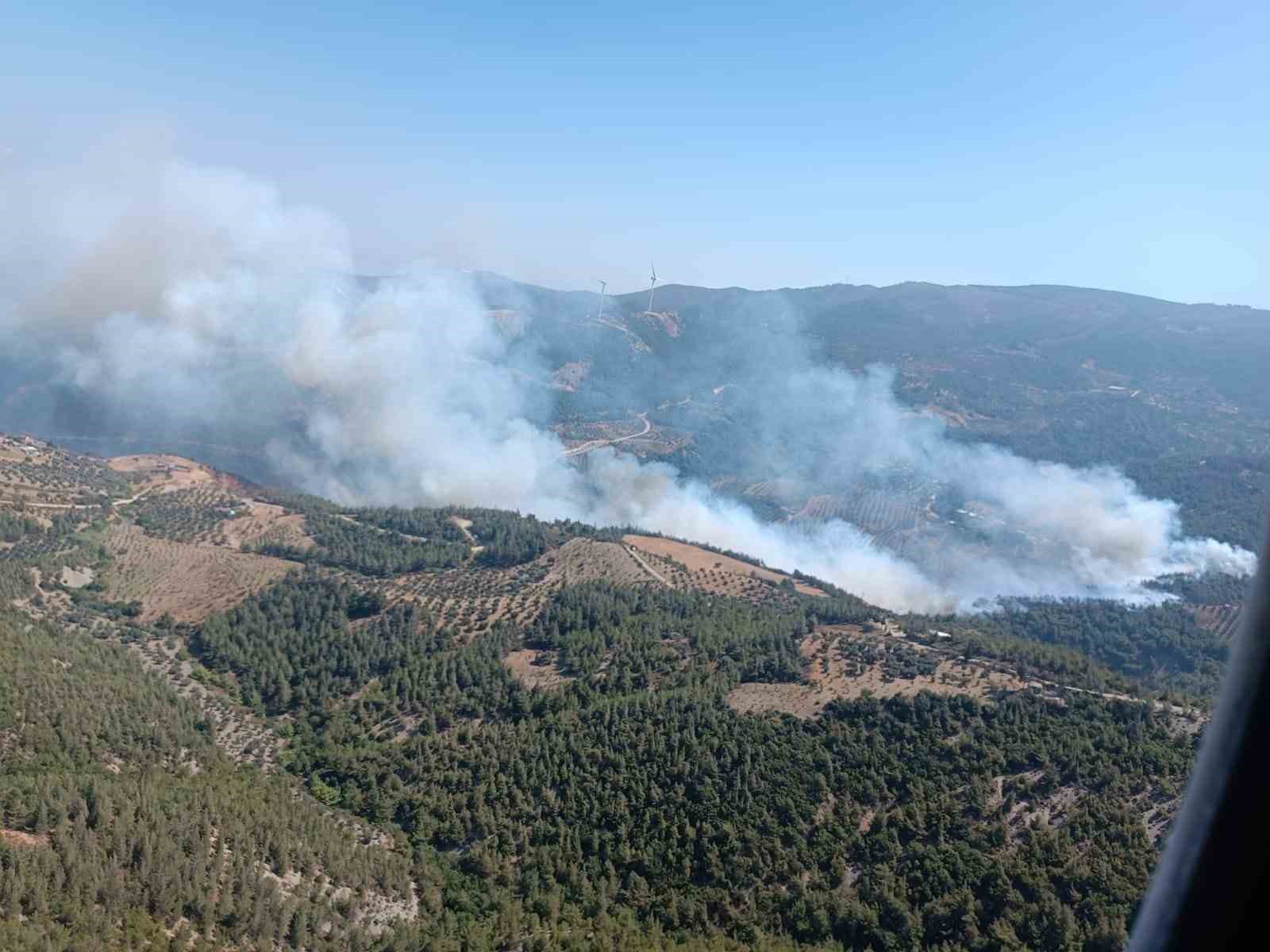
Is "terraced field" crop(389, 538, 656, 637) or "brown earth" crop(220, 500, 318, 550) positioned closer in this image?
"terraced field" crop(389, 538, 656, 637)

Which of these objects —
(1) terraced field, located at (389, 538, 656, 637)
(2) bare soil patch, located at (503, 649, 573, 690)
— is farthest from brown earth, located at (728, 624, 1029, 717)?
(1) terraced field, located at (389, 538, 656, 637)

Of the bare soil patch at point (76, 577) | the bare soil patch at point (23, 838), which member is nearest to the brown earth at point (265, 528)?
the bare soil patch at point (76, 577)

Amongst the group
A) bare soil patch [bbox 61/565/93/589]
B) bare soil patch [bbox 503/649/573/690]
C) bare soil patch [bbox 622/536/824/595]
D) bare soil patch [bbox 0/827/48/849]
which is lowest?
bare soil patch [bbox 503/649/573/690]

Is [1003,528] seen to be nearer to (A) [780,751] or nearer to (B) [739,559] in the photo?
(B) [739,559]

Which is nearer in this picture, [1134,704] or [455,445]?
[1134,704]

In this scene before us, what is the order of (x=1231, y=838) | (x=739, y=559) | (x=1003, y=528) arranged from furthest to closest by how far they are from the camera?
(x=1003, y=528) < (x=739, y=559) < (x=1231, y=838)

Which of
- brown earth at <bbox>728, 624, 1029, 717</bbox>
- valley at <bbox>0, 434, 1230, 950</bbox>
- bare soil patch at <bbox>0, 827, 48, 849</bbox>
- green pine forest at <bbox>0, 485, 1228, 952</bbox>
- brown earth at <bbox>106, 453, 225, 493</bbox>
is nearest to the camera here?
bare soil patch at <bbox>0, 827, 48, 849</bbox>

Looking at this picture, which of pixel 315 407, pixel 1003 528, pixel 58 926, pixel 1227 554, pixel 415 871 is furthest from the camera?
pixel 315 407

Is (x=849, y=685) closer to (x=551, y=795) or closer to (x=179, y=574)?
(x=551, y=795)

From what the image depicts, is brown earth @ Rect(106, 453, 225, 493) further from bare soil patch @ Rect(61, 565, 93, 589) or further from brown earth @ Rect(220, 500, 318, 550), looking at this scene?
bare soil patch @ Rect(61, 565, 93, 589)

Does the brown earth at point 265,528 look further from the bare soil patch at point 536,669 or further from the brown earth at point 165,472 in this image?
the bare soil patch at point 536,669

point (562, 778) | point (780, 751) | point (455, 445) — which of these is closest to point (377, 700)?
point (562, 778)
